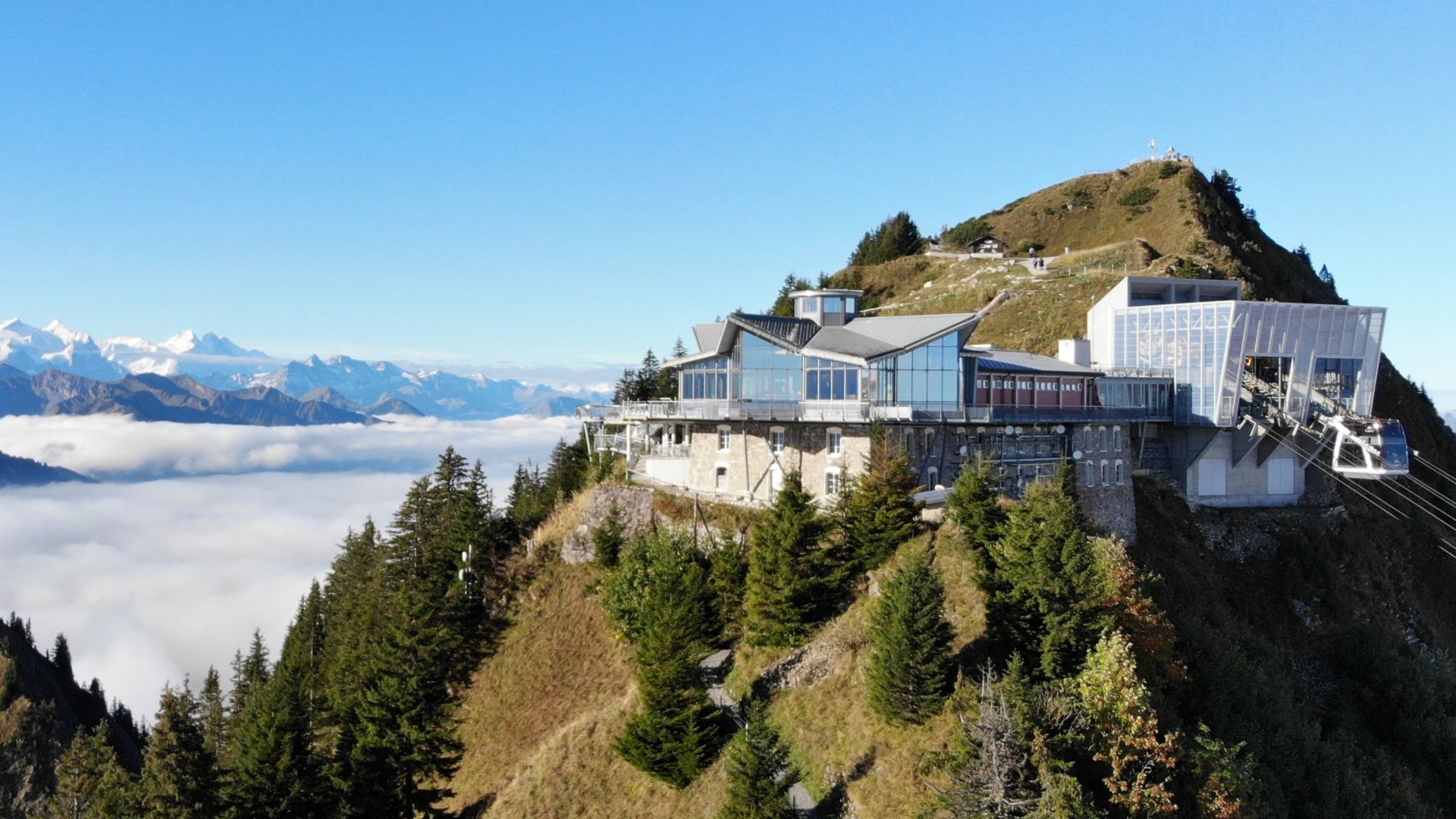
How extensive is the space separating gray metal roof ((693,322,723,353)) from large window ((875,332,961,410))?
390 inches

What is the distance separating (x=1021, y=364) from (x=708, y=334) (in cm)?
1611

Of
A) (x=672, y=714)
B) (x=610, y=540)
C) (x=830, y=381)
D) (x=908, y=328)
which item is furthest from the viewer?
(x=610, y=540)

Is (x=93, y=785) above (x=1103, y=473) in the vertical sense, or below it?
below

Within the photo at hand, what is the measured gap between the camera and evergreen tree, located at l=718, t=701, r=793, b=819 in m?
32.0

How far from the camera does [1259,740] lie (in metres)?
38.3

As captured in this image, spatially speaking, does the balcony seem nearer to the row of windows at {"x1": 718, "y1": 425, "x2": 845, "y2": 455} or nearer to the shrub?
the row of windows at {"x1": 718, "y1": 425, "x2": 845, "y2": 455}

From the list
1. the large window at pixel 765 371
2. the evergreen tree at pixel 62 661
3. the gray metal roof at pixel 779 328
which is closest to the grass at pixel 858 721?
the large window at pixel 765 371

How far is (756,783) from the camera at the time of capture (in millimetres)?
32219

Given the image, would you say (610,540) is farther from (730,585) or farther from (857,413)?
(857,413)

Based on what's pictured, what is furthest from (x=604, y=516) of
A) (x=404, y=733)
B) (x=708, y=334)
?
(x=404, y=733)

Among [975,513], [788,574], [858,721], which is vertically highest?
[975,513]

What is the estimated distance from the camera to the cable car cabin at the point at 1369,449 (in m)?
56.3

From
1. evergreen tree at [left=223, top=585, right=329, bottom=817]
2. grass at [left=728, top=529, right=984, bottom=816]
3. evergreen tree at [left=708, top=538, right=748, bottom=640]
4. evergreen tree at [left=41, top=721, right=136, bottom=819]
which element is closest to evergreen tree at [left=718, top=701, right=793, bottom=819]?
grass at [left=728, top=529, right=984, bottom=816]

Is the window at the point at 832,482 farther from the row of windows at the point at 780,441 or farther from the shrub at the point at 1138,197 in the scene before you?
the shrub at the point at 1138,197
